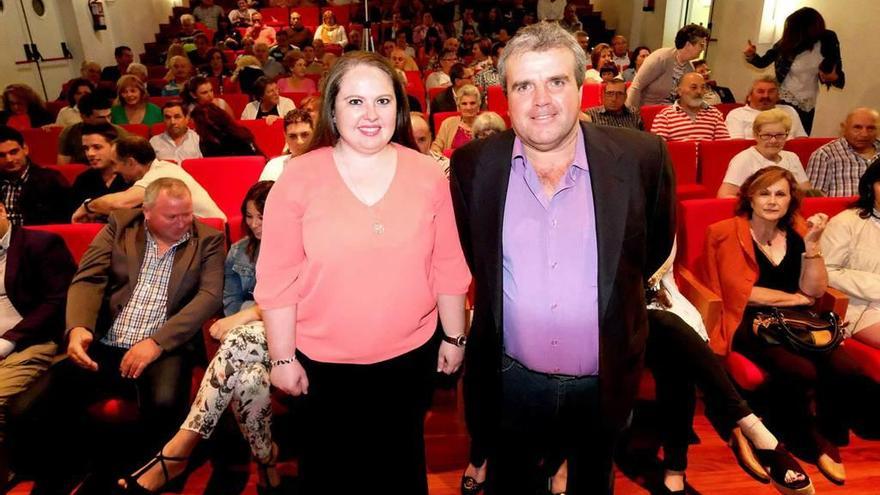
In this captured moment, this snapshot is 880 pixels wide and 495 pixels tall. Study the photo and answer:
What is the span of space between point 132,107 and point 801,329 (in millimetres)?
4968

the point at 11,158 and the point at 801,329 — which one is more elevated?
the point at 11,158

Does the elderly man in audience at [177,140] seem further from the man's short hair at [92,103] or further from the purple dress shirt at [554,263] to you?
the purple dress shirt at [554,263]

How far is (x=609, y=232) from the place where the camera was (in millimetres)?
1285

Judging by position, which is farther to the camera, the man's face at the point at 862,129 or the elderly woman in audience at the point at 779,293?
the man's face at the point at 862,129

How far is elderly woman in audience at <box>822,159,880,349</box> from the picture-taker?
228cm

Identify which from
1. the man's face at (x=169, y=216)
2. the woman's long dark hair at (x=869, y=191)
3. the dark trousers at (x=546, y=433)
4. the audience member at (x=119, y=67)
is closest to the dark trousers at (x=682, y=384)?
the dark trousers at (x=546, y=433)

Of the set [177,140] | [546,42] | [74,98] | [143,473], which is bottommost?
[143,473]

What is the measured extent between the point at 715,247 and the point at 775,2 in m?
5.86

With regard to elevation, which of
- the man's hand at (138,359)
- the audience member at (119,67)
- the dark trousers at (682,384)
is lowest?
the dark trousers at (682,384)

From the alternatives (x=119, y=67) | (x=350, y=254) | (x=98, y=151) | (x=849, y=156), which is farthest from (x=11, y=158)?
(x=119, y=67)

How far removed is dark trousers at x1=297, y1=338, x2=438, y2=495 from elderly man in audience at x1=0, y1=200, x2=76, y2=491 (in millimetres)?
1237

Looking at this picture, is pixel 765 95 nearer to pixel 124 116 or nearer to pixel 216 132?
pixel 216 132

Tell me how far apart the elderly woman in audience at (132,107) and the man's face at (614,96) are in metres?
3.68

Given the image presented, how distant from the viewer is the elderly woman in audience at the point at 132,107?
15.6ft
